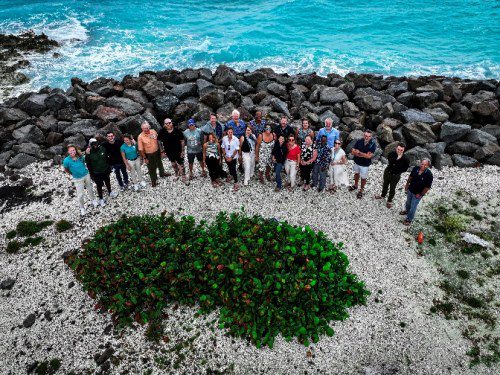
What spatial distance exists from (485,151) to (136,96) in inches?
825

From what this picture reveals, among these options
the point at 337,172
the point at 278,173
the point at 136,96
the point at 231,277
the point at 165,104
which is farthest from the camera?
the point at 136,96

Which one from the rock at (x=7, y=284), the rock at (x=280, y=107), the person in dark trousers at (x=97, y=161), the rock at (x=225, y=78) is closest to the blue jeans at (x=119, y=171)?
the person in dark trousers at (x=97, y=161)

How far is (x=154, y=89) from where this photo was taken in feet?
77.3

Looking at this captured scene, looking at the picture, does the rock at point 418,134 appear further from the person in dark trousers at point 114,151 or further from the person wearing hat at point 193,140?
the person in dark trousers at point 114,151

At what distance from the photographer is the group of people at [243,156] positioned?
13273 millimetres

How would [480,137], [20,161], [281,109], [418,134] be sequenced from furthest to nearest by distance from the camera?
[281,109]
[418,134]
[480,137]
[20,161]

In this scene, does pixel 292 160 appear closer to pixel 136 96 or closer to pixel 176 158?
pixel 176 158

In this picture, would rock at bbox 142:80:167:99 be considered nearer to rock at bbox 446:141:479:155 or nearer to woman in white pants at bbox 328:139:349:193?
woman in white pants at bbox 328:139:349:193

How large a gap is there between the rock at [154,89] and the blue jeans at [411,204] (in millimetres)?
17439

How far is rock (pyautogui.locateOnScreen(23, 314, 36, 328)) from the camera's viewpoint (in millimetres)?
10492

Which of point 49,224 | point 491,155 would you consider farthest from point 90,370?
point 491,155

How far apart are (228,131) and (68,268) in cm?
776

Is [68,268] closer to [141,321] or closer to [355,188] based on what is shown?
[141,321]

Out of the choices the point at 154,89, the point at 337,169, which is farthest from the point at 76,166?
the point at 154,89
